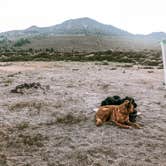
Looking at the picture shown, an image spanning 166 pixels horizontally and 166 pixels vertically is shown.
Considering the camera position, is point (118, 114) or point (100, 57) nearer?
point (118, 114)

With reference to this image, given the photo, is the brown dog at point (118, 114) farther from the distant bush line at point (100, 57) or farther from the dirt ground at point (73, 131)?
the distant bush line at point (100, 57)

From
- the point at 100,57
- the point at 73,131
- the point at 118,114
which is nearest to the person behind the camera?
the point at 73,131

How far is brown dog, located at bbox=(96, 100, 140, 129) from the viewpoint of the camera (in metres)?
11.7

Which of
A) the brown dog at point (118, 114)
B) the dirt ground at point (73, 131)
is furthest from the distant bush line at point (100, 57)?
the brown dog at point (118, 114)

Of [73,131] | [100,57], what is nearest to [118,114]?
[73,131]

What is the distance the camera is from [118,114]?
1174cm

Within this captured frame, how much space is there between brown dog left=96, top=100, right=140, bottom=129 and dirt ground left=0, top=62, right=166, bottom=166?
0.23 meters

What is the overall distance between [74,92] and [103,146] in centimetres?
708

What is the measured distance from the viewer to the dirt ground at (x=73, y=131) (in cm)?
938

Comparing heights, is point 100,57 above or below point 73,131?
above

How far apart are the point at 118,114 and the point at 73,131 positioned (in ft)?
4.62

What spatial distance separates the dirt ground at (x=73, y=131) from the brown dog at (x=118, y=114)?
23 cm

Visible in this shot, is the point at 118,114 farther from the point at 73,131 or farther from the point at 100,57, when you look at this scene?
the point at 100,57

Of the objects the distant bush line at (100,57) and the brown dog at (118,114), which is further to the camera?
the distant bush line at (100,57)
